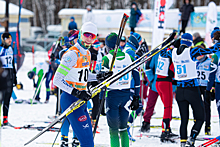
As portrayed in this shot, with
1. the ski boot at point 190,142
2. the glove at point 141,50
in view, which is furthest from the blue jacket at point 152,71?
the ski boot at point 190,142

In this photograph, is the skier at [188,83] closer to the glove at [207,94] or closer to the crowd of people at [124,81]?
the crowd of people at [124,81]

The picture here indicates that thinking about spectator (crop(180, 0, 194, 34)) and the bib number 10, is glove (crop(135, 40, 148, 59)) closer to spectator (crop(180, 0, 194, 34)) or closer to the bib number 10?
the bib number 10

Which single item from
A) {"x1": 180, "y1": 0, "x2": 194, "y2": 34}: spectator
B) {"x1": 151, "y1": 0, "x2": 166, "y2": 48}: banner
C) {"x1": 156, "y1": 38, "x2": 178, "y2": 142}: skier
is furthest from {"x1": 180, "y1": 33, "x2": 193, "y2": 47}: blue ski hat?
A: {"x1": 180, "y1": 0, "x2": 194, "y2": 34}: spectator

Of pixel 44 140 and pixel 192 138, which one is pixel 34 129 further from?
pixel 192 138

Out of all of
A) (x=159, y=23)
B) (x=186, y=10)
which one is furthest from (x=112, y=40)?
(x=186, y=10)

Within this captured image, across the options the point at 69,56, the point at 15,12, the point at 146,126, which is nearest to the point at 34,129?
the point at 146,126

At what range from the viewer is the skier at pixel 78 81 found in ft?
12.8

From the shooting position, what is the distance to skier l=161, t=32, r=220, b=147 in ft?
16.6

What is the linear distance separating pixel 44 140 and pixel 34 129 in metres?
0.78

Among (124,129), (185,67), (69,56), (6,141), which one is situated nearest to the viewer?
(69,56)

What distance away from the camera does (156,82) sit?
237 inches

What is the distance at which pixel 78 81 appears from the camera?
407cm

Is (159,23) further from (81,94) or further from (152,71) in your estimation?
(81,94)

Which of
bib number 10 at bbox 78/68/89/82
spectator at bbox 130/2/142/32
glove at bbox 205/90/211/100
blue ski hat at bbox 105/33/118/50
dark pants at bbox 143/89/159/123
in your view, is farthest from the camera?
spectator at bbox 130/2/142/32
